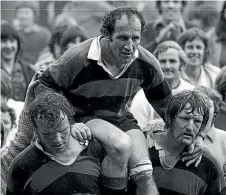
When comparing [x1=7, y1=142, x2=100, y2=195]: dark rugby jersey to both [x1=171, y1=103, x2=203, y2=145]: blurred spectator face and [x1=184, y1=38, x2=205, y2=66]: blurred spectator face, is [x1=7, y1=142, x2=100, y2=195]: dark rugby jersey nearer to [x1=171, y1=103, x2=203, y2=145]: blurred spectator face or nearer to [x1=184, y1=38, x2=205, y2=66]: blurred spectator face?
[x1=171, y1=103, x2=203, y2=145]: blurred spectator face

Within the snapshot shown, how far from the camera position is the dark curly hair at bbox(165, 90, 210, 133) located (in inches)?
97.4

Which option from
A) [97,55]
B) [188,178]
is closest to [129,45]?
[97,55]

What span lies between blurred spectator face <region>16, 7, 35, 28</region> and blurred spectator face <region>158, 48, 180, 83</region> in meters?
1.22

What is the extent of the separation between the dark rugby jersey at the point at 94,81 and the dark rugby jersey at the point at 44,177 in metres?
0.22

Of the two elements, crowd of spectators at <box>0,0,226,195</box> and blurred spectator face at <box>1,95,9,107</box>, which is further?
blurred spectator face at <box>1,95,9,107</box>

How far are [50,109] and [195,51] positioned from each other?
183cm

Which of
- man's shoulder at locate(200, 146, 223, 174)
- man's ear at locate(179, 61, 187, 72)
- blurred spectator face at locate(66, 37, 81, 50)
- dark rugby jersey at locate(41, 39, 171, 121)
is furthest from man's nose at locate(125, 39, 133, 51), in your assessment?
blurred spectator face at locate(66, 37, 81, 50)

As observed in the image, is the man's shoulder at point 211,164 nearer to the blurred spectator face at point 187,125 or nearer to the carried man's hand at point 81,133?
the blurred spectator face at point 187,125

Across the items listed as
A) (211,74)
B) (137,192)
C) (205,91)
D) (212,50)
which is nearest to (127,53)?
(137,192)

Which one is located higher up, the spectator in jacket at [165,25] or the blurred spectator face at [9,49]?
the spectator in jacket at [165,25]

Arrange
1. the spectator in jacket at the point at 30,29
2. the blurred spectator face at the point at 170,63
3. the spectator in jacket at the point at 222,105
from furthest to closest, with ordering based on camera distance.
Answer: the spectator in jacket at the point at 30,29, the blurred spectator face at the point at 170,63, the spectator in jacket at the point at 222,105

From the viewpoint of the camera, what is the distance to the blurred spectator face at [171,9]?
419cm

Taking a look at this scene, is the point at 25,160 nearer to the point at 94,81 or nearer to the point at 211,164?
the point at 94,81

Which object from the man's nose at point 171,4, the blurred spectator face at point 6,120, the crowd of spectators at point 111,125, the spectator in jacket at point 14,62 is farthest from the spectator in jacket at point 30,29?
the crowd of spectators at point 111,125
